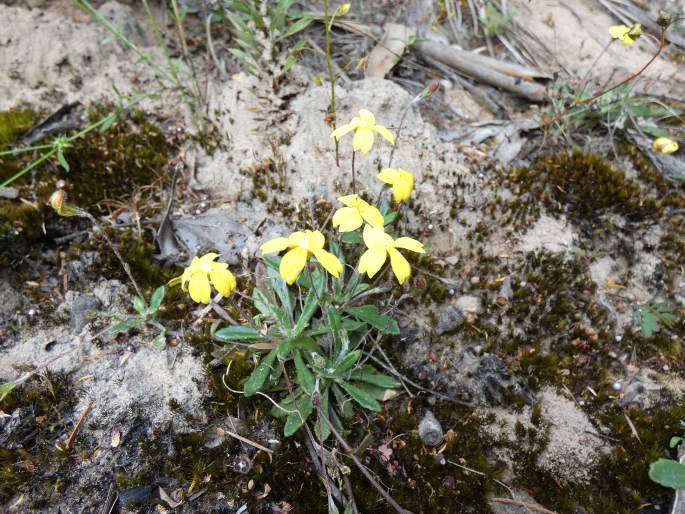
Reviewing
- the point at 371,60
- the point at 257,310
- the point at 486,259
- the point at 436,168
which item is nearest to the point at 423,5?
the point at 371,60

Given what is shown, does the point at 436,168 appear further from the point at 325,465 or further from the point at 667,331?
the point at 325,465

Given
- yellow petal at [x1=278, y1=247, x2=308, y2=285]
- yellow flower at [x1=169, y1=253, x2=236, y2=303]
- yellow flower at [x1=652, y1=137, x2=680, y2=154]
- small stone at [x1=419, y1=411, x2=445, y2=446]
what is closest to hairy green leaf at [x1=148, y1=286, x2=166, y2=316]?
yellow flower at [x1=169, y1=253, x2=236, y2=303]

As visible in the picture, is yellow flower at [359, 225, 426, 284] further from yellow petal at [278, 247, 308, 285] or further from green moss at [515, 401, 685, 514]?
green moss at [515, 401, 685, 514]

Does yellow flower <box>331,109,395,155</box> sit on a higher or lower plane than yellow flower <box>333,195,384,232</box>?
higher

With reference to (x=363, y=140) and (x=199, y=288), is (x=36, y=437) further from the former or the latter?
(x=363, y=140)

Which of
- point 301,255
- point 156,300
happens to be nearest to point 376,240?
point 301,255

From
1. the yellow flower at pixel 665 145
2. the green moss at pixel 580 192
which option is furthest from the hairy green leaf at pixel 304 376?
the yellow flower at pixel 665 145
